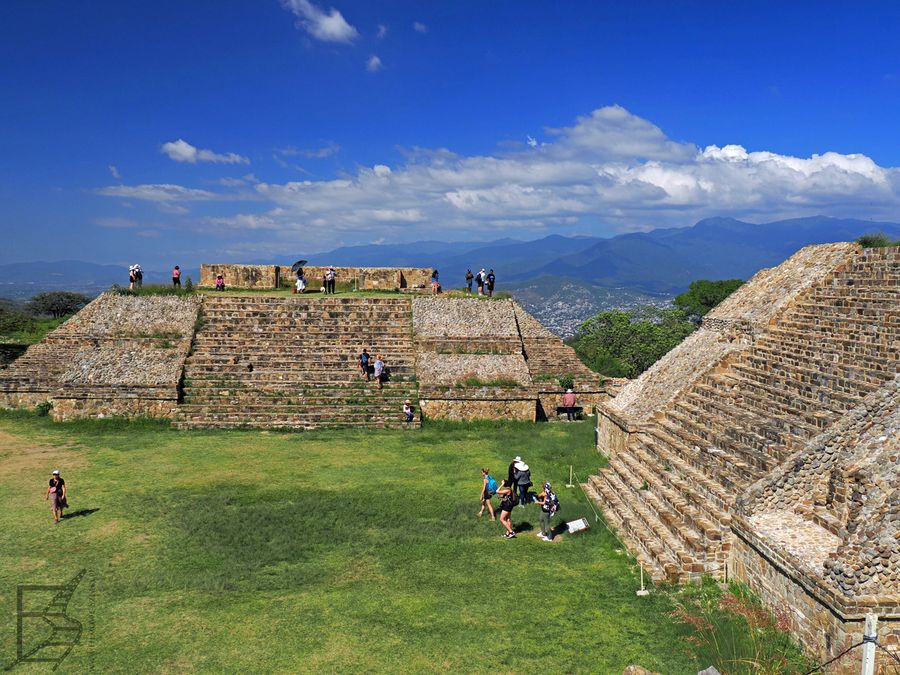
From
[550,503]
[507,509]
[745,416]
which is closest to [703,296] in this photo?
[745,416]

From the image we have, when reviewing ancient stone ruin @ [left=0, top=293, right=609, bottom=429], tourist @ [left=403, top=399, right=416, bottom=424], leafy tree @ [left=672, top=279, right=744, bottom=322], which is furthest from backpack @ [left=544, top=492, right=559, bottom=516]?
leafy tree @ [left=672, top=279, right=744, bottom=322]

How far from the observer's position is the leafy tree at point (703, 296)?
4925 cm

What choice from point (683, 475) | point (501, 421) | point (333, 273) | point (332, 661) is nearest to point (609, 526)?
point (683, 475)

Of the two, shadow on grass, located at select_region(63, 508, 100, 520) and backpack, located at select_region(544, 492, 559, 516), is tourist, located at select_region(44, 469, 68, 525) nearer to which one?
shadow on grass, located at select_region(63, 508, 100, 520)

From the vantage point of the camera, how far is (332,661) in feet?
24.1

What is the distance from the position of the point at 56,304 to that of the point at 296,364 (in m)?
45.3

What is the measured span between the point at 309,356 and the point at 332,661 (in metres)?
14.8

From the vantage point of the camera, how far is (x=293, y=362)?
21047 millimetres

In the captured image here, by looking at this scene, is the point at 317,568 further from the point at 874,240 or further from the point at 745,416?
the point at 874,240

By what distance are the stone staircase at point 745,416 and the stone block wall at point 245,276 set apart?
1821 centimetres

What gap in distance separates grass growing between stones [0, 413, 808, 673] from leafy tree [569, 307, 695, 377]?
18017 mm

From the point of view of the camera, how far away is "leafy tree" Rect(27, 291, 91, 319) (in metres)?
53.8

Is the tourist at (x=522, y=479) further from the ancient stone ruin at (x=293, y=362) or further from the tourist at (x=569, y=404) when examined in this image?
the tourist at (x=569, y=404)

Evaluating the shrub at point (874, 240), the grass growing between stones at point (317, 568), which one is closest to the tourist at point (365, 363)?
the grass growing between stones at point (317, 568)
